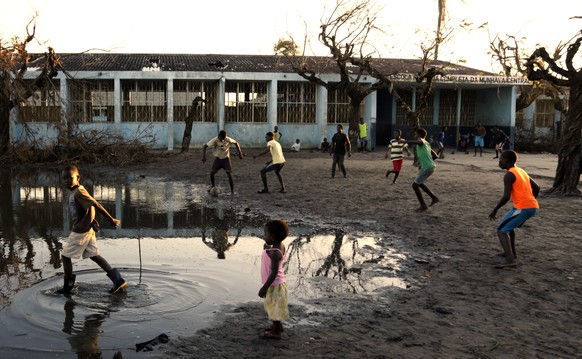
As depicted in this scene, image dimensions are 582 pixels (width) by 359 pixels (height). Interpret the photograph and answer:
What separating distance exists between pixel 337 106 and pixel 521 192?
941 inches

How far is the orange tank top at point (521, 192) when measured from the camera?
6672mm

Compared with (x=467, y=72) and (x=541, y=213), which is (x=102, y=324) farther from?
(x=467, y=72)

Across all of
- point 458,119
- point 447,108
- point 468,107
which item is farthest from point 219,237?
point 468,107

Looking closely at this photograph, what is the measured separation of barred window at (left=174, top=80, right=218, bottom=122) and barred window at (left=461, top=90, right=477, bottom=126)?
586 inches

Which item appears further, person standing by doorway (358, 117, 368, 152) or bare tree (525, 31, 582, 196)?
person standing by doorway (358, 117, 368, 152)

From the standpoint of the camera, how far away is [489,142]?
33094mm

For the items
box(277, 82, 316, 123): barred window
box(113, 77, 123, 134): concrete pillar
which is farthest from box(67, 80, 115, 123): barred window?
box(277, 82, 316, 123): barred window

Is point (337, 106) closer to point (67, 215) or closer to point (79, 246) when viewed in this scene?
point (67, 215)

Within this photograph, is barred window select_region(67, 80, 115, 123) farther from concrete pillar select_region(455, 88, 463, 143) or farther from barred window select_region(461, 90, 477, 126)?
barred window select_region(461, 90, 477, 126)

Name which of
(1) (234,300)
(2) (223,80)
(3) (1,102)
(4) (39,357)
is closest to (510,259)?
(1) (234,300)

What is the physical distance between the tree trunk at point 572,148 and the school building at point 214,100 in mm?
15220

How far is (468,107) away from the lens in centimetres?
3325

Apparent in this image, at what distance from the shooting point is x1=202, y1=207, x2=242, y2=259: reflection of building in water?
25.6 ft

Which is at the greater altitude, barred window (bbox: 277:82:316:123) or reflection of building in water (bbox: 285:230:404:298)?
barred window (bbox: 277:82:316:123)
